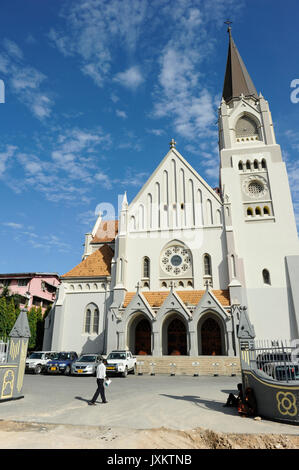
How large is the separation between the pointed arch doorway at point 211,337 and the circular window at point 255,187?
13.5m

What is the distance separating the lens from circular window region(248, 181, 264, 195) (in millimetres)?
30169

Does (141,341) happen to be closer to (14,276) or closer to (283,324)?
(283,324)

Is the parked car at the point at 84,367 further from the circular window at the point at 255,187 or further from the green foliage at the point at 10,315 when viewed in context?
the circular window at the point at 255,187

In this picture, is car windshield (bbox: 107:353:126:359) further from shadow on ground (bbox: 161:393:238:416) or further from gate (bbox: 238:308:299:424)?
gate (bbox: 238:308:299:424)

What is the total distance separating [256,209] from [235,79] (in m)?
19.3

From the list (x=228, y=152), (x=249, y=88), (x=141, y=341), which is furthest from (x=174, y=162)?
(x=141, y=341)

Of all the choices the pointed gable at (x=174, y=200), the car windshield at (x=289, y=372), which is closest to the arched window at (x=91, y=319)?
the pointed gable at (x=174, y=200)

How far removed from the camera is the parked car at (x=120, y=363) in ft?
61.1

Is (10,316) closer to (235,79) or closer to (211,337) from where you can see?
(211,337)

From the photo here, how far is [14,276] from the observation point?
4503cm

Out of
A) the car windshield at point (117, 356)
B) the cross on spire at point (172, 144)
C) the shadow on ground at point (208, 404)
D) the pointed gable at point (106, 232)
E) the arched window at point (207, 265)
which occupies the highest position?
the cross on spire at point (172, 144)

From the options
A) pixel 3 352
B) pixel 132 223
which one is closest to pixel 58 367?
pixel 3 352

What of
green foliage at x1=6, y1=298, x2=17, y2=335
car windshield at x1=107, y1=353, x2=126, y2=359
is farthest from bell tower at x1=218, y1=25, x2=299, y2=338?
green foliage at x1=6, y1=298, x2=17, y2=335

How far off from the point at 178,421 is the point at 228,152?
29249 mm
